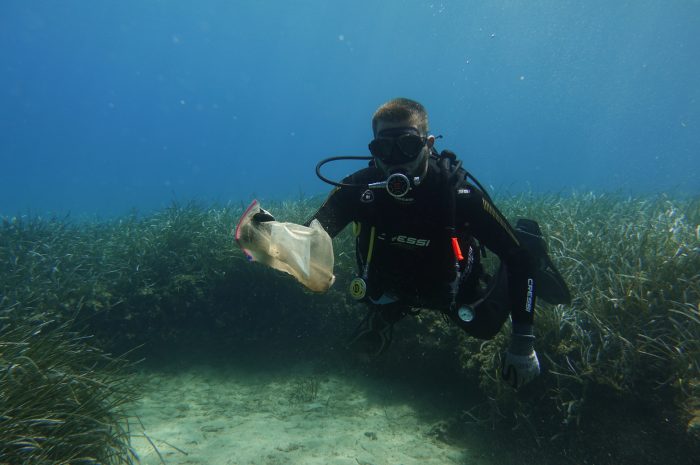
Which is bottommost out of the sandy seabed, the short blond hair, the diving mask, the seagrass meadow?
the sandy seabed

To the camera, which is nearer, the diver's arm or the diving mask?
the diving mask

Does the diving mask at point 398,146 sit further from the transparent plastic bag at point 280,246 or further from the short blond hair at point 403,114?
the transparent plastic bag at point 280,246

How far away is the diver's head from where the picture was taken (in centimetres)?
279

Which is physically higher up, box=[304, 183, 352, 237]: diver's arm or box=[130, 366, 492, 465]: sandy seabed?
box=[304, 183, 352, 237]: diver's arm

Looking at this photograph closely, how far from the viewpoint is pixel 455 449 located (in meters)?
3.88

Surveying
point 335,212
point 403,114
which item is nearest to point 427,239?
point 335,212

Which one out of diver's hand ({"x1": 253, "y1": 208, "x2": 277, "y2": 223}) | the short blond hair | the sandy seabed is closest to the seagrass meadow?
the sandy seabed

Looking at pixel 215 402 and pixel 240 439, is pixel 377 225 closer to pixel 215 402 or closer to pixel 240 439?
pixel 240 439

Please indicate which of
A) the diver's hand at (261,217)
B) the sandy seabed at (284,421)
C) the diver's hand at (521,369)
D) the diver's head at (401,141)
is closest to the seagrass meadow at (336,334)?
the sandy seabed at (284,421)

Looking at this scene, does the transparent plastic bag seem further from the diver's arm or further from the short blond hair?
the short blond hair

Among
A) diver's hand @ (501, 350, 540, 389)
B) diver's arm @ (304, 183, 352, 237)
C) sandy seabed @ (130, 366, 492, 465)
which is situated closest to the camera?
diver's hand @ (501, 350, 540, 389)

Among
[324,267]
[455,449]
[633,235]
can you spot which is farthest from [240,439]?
[633,235]

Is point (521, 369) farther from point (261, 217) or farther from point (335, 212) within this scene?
point (261, 217)

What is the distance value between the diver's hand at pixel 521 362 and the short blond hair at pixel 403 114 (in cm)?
187
